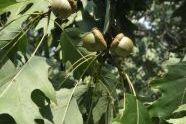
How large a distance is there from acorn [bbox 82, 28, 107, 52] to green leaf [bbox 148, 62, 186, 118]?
301 millimetres

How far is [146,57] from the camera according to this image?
8.20 meters

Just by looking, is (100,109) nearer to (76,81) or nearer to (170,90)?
(76,81)

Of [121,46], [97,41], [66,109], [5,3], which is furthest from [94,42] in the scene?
[5,3]

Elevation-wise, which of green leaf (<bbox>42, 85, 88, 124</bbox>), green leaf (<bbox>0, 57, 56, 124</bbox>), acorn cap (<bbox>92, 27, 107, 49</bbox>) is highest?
acorn cap (<bbox>92, 27, 107, 49</bbox>)

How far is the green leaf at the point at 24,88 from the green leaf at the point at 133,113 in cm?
32

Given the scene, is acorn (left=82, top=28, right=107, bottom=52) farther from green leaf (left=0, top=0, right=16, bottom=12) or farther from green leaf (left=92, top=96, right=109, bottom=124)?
green leaf (left=0, top=0, right=16, bottom=12)

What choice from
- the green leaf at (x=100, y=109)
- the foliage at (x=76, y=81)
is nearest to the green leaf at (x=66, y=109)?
the foliage at (x=76, y=81)

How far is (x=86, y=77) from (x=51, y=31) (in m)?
0.50

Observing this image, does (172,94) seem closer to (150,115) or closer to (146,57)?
(150,115)

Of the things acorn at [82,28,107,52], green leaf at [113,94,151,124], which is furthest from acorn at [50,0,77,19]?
green leaf at [113,94,151,124]

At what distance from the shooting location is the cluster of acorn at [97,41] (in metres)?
2.62

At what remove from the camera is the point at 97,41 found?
2615mm

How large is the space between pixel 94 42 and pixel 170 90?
0.42m

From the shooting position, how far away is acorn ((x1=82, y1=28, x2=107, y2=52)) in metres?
2.62
